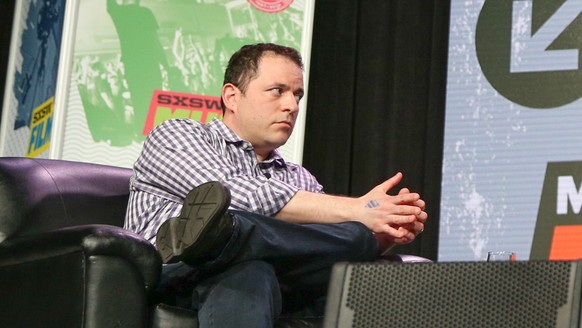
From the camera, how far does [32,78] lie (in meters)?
3.84

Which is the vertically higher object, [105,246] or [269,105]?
[269,105]

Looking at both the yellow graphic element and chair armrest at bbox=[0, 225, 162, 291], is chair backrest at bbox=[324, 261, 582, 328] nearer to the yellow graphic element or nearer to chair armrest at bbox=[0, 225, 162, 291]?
chair armrest at bbox=[0, 225, 162, 291]

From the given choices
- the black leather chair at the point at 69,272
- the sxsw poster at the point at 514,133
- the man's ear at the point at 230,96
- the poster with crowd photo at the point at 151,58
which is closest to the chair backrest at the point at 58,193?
the black leather chair at the point at 69,272

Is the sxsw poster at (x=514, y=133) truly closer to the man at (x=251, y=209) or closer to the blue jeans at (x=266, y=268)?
the man at (x=251, y=209)

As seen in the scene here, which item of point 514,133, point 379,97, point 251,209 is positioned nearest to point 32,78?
point 379,97

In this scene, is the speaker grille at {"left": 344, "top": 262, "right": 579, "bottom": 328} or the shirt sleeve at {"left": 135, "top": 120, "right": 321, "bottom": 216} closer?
the speaker grille at {"left": 344, "top": 262, "right": 579, "bottom": 328}

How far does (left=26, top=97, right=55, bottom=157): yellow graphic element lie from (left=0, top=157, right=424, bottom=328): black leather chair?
4.68 ft

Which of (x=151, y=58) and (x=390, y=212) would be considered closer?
(x=390, y=212)

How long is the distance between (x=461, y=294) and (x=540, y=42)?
227 centimetres

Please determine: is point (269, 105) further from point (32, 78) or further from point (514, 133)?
point (32, 78)

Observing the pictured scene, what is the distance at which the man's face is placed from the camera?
2.46 metres

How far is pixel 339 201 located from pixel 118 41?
166 centimetres

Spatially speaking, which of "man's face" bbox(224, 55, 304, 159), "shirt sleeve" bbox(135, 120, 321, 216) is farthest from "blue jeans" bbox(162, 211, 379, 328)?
"man's face" bbox(224, 55, 304, 159)

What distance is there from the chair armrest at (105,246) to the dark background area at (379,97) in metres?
1.96
